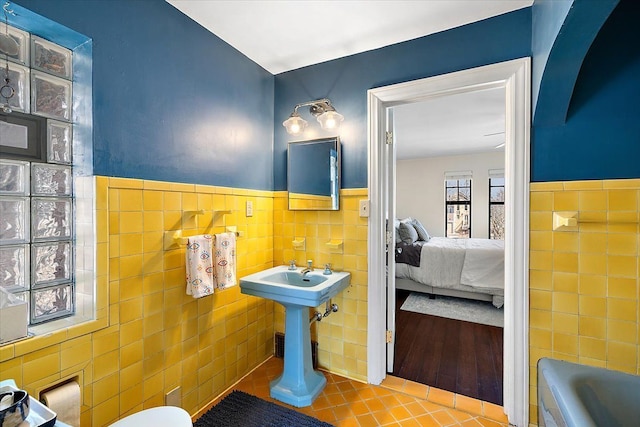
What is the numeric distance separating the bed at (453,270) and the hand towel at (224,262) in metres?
2.76

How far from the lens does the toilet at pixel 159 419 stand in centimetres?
107

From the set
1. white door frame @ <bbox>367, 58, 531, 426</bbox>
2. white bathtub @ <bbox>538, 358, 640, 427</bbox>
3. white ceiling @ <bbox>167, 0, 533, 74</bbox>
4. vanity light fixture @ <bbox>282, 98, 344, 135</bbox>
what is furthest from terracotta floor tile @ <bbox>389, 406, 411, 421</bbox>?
white ceiling @ <bbox>167, 0, 533, 74</bbox>

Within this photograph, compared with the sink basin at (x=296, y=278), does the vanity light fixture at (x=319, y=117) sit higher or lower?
higher

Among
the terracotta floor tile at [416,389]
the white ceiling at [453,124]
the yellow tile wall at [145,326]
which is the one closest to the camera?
the yellow tile wall at [145,326]

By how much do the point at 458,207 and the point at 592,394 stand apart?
→ 5394 mm

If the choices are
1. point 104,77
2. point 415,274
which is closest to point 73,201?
point 104,77

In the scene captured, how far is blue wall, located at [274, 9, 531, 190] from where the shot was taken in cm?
161

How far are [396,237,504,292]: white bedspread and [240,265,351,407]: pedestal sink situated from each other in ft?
6.92

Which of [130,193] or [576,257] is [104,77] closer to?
[130,193]

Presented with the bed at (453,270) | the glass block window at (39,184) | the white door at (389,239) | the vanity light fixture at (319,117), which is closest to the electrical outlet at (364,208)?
the white door at (389,239)

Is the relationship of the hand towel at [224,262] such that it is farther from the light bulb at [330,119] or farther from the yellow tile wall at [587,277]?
the yellow tile wall at [587,277]

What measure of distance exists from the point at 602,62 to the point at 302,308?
2089mm

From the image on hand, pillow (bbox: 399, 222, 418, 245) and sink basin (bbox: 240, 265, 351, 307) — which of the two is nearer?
sink basin (bbox: 240, 265, 351, 307)

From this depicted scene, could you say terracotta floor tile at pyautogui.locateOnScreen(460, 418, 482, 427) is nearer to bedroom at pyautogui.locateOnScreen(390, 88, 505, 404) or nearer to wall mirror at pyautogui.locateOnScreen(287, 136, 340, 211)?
bedroom at pyautogui.locateOnScreen(390, 88, 505, 404)
